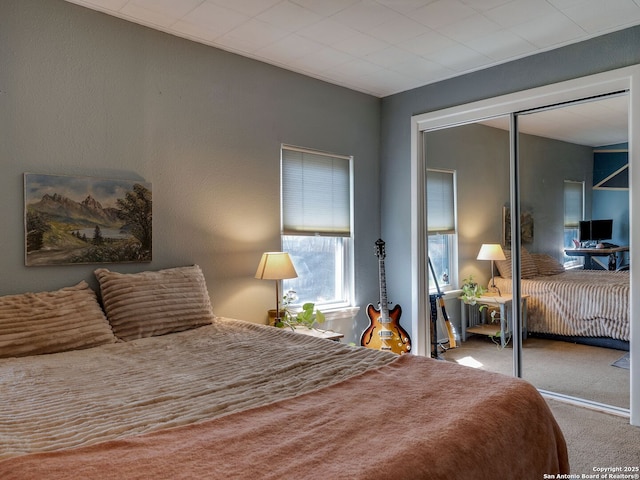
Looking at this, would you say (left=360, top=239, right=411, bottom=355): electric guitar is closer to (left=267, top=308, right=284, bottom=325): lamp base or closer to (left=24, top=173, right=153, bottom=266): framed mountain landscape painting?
(left=267, top=308, right=284, bottom=325): lamp base

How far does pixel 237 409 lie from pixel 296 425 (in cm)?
23

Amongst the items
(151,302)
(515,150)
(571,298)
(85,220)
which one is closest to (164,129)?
(85,220)

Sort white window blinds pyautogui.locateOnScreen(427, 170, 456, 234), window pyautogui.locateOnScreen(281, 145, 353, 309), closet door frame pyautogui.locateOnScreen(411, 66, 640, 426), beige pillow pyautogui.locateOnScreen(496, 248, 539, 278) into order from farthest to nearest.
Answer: white window blinds pyautogui.locateOnScreen(427, 170, 456, 234) < window pyautogui.locateOnScreen(281, 145, 353, 309) < beige pillow pyautogui.locateOnScreen(496, 248, 539, 278) < closet door frame pyautogui.locateOnScreen(411, 66, 640, 426)

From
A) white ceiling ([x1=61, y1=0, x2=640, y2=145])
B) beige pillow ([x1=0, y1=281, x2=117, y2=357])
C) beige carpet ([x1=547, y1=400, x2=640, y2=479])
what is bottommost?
beige carpet ([x1=547, y1=400, x2=640, y2=479])

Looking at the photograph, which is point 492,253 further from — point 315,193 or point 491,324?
point 315,193

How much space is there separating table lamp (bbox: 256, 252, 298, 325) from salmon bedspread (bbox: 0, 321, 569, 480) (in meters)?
1.21

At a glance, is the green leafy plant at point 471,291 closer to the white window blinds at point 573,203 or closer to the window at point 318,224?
the white window blinds at point 573,203

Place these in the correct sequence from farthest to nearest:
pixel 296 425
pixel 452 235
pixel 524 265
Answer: pixel 452 235, pixel 524 265, pixel 296 425

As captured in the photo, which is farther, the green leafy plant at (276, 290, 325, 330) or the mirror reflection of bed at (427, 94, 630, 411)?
the green leafy plant at (276, 290, 325, 330)

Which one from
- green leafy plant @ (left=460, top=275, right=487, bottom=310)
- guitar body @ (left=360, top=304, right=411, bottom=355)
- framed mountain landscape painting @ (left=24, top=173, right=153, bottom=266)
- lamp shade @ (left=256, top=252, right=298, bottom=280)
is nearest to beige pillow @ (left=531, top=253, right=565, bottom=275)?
green leafy plant @ (left=460, top=275, right=487, bottom=310)

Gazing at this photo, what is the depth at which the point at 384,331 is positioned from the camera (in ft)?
13.0

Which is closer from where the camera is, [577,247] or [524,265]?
[577,247]

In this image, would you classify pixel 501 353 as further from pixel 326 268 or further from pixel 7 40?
pixel 7 40

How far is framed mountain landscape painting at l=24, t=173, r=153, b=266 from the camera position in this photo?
257cm
